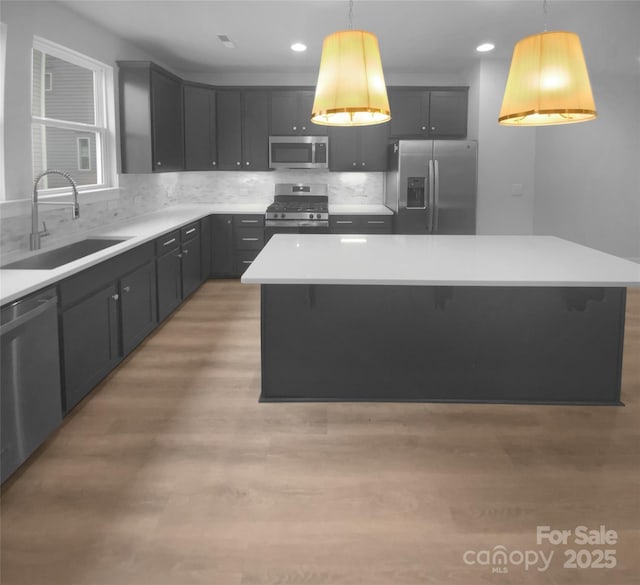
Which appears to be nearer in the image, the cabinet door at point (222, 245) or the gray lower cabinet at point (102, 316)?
the gray lower cabinet at point (102, 316)

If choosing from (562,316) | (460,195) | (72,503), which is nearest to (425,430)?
(562,316)

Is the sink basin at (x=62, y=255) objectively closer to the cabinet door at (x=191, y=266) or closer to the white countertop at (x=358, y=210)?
the cabinet door at (x=191, y=266)

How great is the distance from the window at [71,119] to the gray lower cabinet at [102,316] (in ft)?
3.09

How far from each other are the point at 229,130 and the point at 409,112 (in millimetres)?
2138

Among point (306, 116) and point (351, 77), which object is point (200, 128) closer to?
point (306, 116)

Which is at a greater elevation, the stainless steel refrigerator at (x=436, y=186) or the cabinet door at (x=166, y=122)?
the cabinet door at (x=166, y=122)

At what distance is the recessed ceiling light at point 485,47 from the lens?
586cm

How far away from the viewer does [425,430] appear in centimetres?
317

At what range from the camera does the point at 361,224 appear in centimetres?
697

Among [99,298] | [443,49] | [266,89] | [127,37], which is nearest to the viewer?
[99,298]

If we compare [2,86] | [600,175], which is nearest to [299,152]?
[600,175]

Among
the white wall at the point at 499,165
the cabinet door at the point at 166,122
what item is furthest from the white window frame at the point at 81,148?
the white wall at the point at 499,165

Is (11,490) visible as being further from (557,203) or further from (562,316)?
(557,203)

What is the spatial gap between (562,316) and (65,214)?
3.46 meters
